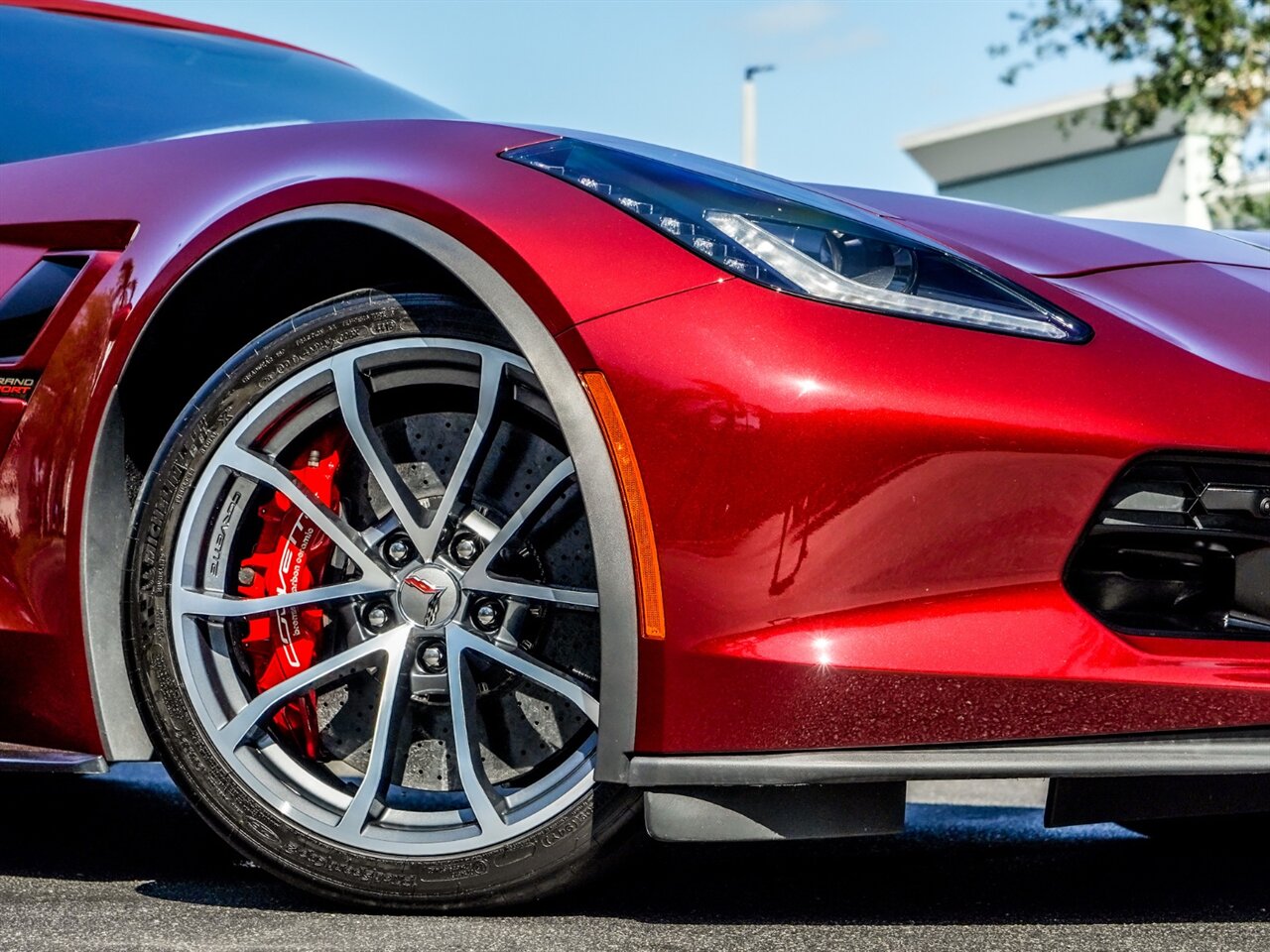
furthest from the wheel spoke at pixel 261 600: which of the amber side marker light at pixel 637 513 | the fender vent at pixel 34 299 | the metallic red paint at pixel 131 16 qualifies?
the metallic red paint at pixel 131 16

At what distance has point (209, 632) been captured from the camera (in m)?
2.29

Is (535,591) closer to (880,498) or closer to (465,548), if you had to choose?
(465,548)

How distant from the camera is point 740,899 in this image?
2.29 meters

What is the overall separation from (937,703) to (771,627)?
22 cm

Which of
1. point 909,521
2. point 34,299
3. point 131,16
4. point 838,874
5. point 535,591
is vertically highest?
point 131,16

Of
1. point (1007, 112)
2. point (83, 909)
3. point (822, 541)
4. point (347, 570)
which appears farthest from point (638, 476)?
point (1007, 112)

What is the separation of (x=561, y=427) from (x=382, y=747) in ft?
1.73

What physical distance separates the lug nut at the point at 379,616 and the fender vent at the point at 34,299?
73cm

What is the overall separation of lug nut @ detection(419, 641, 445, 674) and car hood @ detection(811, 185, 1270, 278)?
0.87 metres

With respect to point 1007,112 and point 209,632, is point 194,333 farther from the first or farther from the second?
point 1007,112

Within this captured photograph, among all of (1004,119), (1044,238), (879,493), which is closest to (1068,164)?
(1004,119)

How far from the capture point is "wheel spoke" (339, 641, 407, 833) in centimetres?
215

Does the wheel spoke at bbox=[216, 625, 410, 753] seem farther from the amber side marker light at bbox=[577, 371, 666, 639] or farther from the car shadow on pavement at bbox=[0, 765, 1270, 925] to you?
the amber side marker light at bbox=[577, 371, 666, 639]

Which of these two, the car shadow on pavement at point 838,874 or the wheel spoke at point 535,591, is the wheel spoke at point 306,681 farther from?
the car shadow on pavement at point 838,874
